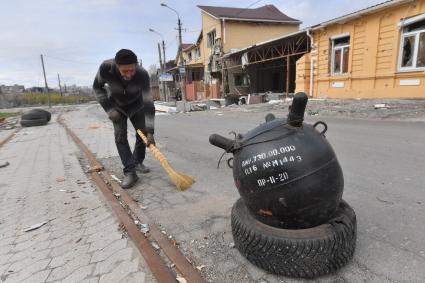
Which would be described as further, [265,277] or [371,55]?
[371,55]

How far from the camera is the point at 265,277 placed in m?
1.92

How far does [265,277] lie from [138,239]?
1129 millimetres

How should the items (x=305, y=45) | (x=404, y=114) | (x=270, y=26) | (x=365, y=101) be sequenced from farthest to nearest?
(x=270, y=26) < (x=305, y=45) < (x=365, y=101) < (x=404, y=114)

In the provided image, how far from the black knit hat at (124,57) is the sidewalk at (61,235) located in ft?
5.54

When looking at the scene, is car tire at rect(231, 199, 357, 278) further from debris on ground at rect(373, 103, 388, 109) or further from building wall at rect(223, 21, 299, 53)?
building wall at rect(223, 21, 299, 53)

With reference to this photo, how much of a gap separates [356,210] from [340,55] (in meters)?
12.7

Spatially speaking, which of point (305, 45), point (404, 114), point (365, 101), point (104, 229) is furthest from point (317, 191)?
point (305, 45)

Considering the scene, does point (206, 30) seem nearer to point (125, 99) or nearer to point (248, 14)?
point (248, 14)

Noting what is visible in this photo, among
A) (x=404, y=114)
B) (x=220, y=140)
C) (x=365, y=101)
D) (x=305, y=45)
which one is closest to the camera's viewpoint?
(x=220, y=140)

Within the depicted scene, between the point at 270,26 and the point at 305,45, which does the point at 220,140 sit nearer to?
the point at 305,45

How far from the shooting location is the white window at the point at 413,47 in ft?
34.2

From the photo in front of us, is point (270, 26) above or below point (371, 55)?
above

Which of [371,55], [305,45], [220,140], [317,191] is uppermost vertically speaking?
[305,45]

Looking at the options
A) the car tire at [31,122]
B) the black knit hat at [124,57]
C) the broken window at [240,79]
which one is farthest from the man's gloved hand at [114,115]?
the broken window at [240,79]
